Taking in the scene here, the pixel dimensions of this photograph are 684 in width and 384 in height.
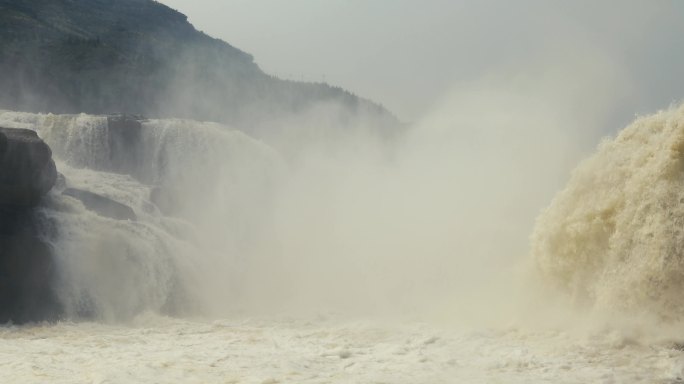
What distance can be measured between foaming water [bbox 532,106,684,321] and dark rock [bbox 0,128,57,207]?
338 inches

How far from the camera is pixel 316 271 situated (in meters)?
15.5

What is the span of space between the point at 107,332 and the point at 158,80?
36.3m

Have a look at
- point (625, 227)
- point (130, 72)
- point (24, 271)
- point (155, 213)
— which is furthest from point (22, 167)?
point (130, 72)

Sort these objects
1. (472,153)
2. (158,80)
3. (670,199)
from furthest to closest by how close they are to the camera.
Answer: (158,80)
(472,153)
(670,199)

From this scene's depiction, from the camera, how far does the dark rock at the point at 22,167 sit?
10.9 metres

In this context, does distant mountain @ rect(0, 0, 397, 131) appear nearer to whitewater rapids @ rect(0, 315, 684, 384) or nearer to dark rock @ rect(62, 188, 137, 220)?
dark rock @ rect(62, 188, 137, 220)

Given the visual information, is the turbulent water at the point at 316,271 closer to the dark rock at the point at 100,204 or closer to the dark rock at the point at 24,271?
the dark rock at the point at 24,271

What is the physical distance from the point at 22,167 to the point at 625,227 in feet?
31.5

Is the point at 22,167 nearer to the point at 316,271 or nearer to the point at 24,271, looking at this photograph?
the point at 24,271

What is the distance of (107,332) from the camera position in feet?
30.5

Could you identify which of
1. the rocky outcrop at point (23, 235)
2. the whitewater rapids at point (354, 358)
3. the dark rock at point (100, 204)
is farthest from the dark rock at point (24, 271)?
the whitewater rapids at point (354, 358)

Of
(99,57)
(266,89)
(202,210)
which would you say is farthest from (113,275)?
(266,89)

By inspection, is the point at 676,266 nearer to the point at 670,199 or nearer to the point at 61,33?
the point at 670,199

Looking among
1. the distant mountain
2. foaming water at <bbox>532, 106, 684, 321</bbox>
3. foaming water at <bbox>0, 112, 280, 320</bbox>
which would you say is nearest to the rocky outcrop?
foaming water at <bbox>0, 112, 280, 320</bbox>
